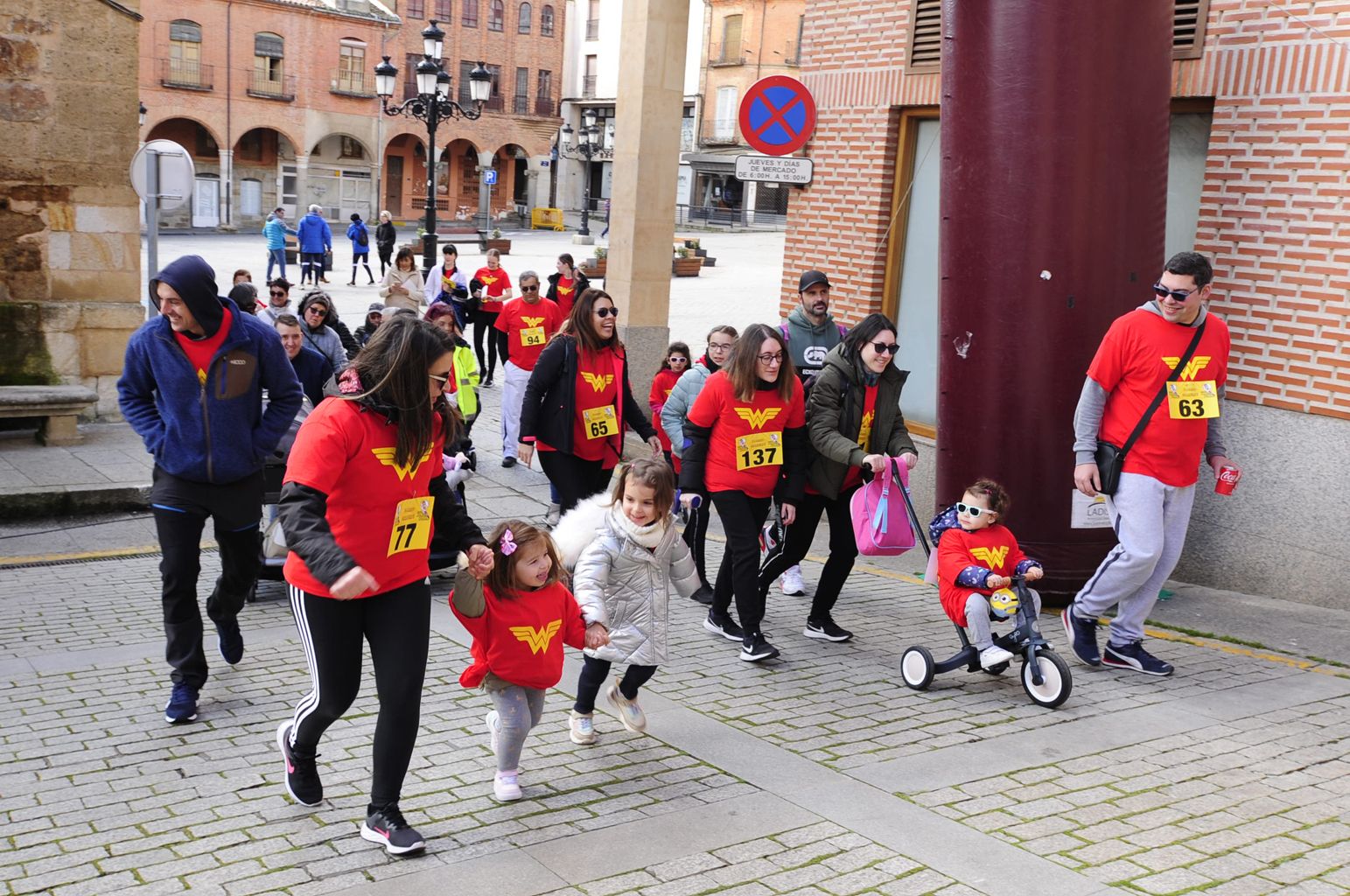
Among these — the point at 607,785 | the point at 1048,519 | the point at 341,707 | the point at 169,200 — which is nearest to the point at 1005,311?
the point at 1048,519

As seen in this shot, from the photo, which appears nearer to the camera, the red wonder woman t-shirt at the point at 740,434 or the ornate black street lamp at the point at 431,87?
the red wonder woman t-shirt at the point at 740,434

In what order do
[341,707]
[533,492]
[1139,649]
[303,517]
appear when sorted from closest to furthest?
1. [303,517]
2. [341,707]
3. [1139,649]
4. [533,492]

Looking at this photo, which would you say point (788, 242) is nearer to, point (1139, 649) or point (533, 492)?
point (533, 492)

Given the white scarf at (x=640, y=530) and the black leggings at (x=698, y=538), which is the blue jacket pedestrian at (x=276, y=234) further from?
the white scarf at (x=640, y=530)

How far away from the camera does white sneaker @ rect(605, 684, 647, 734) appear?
220 inches

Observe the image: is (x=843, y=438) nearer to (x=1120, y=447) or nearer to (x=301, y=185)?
(x=1120, y=447)

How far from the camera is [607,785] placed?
5.09 m

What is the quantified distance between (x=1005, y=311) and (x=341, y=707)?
455 centimetres

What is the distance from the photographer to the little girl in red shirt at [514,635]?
15.8 feet

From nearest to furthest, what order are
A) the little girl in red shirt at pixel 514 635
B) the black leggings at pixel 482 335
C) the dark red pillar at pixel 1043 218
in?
the little girl in red shirt at pixel 514 635
the dark red pillar at pixel 1043 218
the black leggings at pixel 482 335

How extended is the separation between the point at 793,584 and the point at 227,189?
54.9 m

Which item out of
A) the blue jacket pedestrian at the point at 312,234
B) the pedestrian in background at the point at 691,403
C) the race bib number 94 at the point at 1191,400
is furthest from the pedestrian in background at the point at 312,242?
the race bib number 94 at the point at 1191,400

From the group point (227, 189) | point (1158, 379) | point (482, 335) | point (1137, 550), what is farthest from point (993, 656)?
point (227, 189)

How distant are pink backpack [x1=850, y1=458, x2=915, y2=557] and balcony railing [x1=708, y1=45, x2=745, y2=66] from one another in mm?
64550
